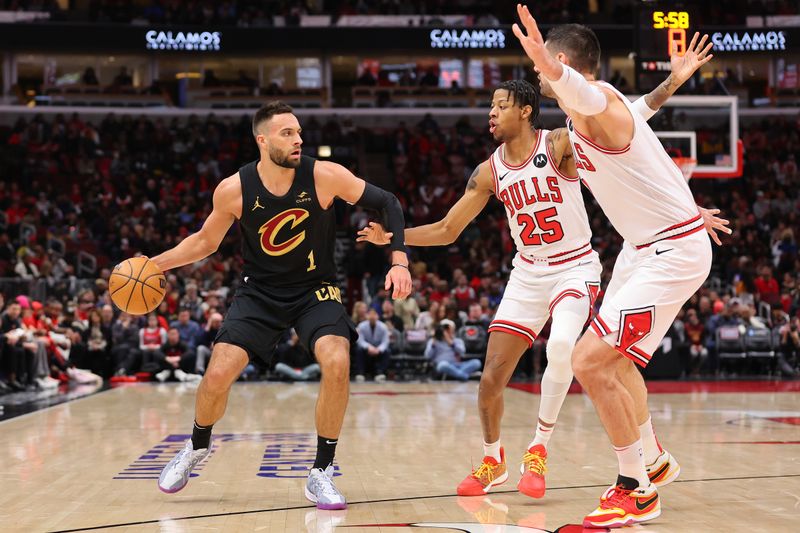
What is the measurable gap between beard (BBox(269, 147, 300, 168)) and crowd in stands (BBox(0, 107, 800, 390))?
936 centimetres

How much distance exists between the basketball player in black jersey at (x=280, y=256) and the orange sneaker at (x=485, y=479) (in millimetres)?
784

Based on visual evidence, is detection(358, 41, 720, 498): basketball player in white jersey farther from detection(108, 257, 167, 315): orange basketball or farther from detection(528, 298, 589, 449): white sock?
detection(108, 257, 167, 315): orange basketball

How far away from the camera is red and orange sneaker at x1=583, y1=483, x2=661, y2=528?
15.5 ft

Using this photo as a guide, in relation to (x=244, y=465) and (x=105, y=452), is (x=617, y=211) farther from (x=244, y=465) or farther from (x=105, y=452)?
(x=105, y=452)

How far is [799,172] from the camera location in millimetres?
26656

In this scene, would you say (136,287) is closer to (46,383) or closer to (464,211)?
(464,211)

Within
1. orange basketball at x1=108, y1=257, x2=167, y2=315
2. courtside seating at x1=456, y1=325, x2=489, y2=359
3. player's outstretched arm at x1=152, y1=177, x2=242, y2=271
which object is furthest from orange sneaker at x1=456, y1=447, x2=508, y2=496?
courtside seating at x1=456, y1=325, x2=489, y2=359

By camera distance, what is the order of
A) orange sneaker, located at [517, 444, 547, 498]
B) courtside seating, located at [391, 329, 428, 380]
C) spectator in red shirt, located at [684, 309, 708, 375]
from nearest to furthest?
orange sneaker, located at [517, 444, 547, 498], courtside seating, located at [391, 329, 428, 380], spectator in red shirt, located at [684, 309, 708, 375]

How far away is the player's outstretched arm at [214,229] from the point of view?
5.77 metres

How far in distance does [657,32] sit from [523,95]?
370 inches

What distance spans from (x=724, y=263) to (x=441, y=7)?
13.3 meters

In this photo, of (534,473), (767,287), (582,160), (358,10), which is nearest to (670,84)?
(582,160)

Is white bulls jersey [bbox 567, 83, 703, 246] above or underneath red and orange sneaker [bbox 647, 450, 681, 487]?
above

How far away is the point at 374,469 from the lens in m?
6.71
